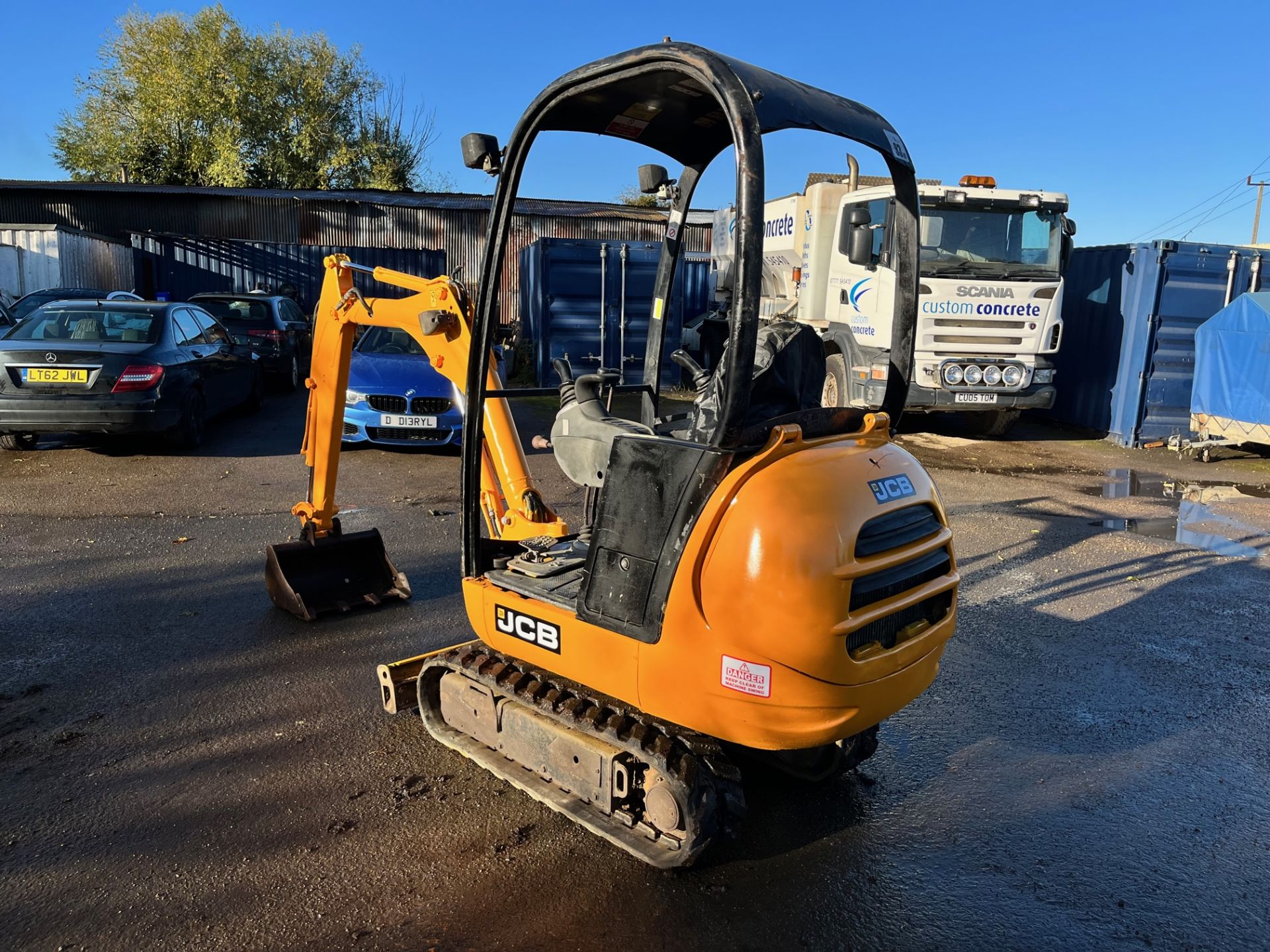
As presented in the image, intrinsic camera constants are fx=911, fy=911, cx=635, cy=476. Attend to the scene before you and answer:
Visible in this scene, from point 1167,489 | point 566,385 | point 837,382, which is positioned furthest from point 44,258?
point 1167,489

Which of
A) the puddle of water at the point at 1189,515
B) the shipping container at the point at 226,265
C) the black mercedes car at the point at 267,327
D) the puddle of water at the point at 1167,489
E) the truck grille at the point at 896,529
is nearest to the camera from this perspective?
the truck grille at the point at 896,529

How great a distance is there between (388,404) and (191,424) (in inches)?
88.5

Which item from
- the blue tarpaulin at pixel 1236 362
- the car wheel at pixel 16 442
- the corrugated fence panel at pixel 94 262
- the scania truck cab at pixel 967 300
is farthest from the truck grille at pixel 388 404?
the corrugated fence panel at pixel 94 262

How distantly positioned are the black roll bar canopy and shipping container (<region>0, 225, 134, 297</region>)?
20.6 m

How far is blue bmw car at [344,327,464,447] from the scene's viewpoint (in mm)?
10125

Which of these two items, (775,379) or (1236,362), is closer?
(775,379)

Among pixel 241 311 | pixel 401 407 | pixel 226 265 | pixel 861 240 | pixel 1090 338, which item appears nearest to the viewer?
pixel 861 240

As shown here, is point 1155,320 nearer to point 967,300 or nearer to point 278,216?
point 967,300

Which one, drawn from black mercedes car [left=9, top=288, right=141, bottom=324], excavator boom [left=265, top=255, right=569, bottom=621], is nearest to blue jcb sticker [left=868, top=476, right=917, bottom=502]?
excavator boom [left=265, top=255, right=569, bottom=621]

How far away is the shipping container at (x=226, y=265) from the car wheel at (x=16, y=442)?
14.3 meters

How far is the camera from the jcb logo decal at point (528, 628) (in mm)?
3348

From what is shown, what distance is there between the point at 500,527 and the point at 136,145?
4412cm

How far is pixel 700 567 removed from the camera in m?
2.86

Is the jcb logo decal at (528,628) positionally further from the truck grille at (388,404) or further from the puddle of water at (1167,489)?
the puddle of water at (1167,489)
